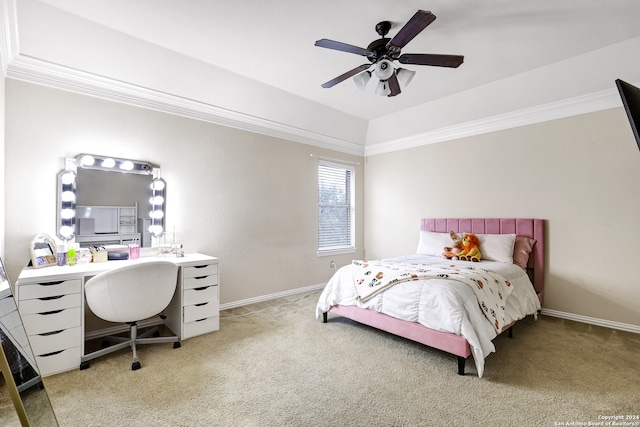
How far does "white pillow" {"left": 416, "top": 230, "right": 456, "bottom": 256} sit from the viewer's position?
4012 mm

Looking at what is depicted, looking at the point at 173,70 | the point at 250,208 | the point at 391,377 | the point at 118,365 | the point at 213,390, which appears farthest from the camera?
the point at 250,208

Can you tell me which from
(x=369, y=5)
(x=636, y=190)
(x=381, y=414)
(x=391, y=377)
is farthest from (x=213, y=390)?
(x=636, y=190)

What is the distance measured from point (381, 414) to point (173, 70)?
11.2 feet

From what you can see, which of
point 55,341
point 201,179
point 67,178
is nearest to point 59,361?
point 55,341

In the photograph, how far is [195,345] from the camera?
106 inches

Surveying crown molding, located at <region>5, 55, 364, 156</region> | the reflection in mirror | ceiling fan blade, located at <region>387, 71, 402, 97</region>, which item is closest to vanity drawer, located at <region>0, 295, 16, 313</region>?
the reflection in mirror

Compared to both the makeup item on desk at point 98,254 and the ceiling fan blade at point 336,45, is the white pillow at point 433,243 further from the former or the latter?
the makeup item on desk at point 98,254

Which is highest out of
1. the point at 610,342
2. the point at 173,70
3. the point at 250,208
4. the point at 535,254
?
the point at 173,70

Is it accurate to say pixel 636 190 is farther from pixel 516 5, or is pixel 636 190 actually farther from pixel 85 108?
pixel 85 108

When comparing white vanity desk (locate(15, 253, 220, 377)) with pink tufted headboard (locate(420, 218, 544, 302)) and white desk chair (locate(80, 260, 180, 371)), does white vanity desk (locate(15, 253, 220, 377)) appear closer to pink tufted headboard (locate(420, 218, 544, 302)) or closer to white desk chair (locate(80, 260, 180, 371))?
white desk chair (locate(80, 260, 180, 371))

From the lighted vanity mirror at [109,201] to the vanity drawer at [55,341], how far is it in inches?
33.9

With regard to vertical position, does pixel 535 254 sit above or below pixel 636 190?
below

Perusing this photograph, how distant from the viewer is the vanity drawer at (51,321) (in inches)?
83.6

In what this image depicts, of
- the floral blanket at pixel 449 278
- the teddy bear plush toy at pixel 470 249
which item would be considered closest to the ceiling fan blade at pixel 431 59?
the floral blanket at pixel 449 278
